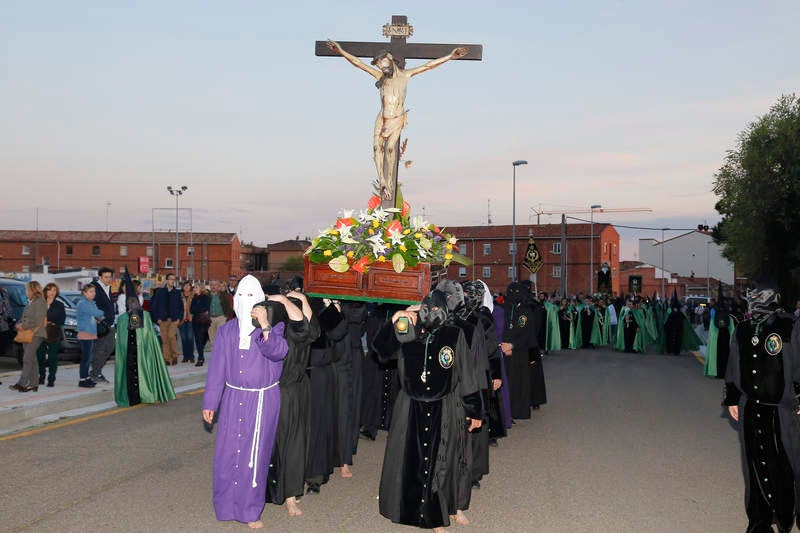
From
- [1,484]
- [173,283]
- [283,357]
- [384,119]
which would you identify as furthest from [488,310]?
[173,283]

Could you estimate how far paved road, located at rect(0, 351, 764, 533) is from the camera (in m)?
6.00

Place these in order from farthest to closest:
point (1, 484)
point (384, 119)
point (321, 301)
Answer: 1. point (384, 119)
2. point (321, 301)
3. point (1, 484)

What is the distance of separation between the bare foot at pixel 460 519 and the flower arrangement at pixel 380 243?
7.15ft

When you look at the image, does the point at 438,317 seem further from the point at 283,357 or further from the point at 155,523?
the point at 155,523

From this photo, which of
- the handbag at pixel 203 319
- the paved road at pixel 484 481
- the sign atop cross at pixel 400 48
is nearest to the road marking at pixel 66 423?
the paved road at pixel 484 481

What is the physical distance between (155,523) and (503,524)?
2.66m

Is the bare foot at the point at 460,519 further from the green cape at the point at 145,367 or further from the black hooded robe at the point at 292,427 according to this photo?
the green cape at the point at 145,367

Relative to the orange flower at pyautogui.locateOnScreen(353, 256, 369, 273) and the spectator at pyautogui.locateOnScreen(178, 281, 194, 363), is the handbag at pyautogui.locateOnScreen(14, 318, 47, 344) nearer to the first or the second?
the spectator at pyautogui.locateOnScreen(178, 281, 194, 363)

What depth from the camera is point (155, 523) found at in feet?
19.1

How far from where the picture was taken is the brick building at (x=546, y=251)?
84.5 meters

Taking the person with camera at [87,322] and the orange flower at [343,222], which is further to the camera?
the person with camera at [87,322]

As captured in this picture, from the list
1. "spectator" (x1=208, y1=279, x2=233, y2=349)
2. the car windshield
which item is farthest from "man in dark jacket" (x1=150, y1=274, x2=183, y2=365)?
the car windshield

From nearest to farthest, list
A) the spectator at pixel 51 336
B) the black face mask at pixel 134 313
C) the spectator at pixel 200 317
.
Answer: the black face mask at pixel 134 313 → the spectator at pixel 51 336 → the spectator at pixel 200 317

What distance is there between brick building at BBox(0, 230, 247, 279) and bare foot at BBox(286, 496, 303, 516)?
293ft
